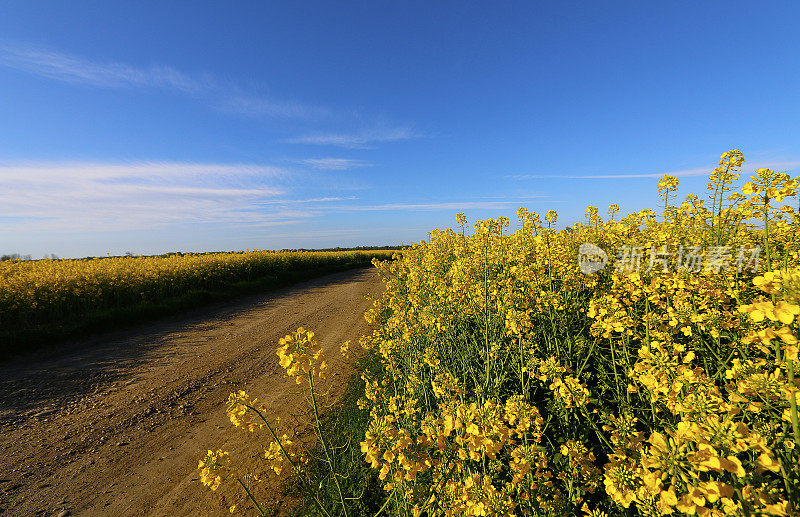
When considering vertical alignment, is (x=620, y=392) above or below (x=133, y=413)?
above

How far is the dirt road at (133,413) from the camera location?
374 cm

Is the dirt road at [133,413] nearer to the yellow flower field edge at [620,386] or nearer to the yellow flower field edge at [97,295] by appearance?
the yellow flower field edge at [97,295]

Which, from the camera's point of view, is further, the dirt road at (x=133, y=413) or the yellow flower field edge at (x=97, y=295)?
the yellow flower field edge at (x=97, y=295)

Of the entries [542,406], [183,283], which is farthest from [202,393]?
[183,283]

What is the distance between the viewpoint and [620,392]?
3.12m

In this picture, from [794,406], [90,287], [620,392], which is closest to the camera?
[794,406]

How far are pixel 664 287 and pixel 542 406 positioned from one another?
183cm

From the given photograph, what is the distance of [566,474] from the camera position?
7.34ft

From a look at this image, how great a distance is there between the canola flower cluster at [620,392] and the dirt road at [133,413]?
2.41 metres

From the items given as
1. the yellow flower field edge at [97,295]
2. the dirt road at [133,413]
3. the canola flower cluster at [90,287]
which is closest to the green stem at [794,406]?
the dirt road at [133,413]

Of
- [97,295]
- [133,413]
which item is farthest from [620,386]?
[97,295]

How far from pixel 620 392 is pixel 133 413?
23.5ft

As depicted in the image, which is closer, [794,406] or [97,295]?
[794,406]

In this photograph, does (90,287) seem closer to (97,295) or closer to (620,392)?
(97,295)
